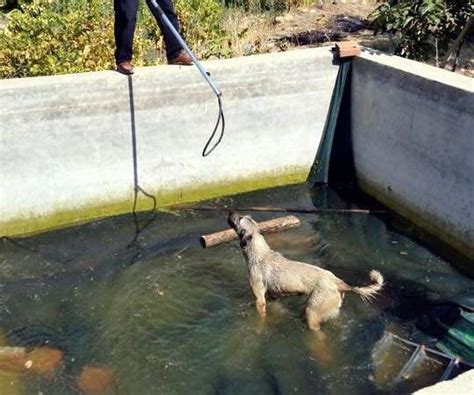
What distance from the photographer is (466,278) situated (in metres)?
7.06

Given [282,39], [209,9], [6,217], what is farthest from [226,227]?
[282,39]

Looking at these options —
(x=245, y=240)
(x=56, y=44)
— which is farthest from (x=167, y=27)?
(x=245, y=240)

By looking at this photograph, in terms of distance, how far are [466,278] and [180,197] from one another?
3.70 m

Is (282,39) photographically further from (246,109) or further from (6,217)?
(6,217)

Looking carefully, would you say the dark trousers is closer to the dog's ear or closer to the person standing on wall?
the person standing on wall

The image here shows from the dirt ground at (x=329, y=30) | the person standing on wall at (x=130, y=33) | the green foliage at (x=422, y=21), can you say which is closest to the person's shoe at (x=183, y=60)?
the person standing on wall at (x=130, y=33)

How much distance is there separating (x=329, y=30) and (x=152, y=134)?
661 cm

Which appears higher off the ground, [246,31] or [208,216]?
[246,31]

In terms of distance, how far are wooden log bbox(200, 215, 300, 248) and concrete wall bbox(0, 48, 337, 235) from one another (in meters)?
1.15

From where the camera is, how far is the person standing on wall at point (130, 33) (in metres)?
7.38

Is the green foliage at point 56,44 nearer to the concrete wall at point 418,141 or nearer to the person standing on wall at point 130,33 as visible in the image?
the person standing on wall at point 130,33

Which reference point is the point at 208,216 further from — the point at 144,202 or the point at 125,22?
the point at 125,22

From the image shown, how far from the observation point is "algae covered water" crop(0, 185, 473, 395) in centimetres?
572

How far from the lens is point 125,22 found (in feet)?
24.3
